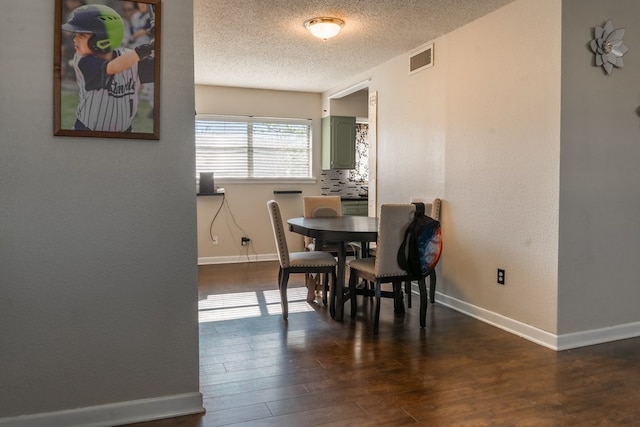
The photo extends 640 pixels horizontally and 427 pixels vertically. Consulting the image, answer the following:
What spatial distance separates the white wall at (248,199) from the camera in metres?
6.14

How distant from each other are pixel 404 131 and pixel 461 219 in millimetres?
1240

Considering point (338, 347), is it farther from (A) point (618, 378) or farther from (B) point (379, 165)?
(B) point (379, 165)

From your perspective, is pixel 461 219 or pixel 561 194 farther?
pixel 461 219

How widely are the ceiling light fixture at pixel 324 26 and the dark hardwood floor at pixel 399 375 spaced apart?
2.27 meters

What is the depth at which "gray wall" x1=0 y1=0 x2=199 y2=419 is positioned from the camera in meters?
1.87

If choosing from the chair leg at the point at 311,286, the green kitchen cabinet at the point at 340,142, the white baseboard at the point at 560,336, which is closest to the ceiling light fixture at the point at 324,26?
the chair leg at the point at 311,286

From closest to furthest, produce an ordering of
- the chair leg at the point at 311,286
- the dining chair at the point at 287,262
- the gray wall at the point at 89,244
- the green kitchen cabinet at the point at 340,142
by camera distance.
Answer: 1. the gray wall at the point at 89,244
2. the dining chair at the point at 287,262
3. the chair leg at the point at 311,286
4. the green kitchen cabinet at the point at 340,142

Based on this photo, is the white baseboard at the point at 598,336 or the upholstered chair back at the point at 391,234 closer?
the white baseboard at the point at 598,336

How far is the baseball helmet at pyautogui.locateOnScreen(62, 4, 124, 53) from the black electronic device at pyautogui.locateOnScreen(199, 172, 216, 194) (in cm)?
410

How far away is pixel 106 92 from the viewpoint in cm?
195

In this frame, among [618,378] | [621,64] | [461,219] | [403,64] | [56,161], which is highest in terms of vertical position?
[403,64]

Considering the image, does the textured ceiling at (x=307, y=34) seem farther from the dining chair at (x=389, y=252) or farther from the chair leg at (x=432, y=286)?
the chair leg at (x=432, y=286)

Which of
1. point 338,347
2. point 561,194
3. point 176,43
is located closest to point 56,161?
point 176,43

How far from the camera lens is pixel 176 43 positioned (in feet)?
6.70
